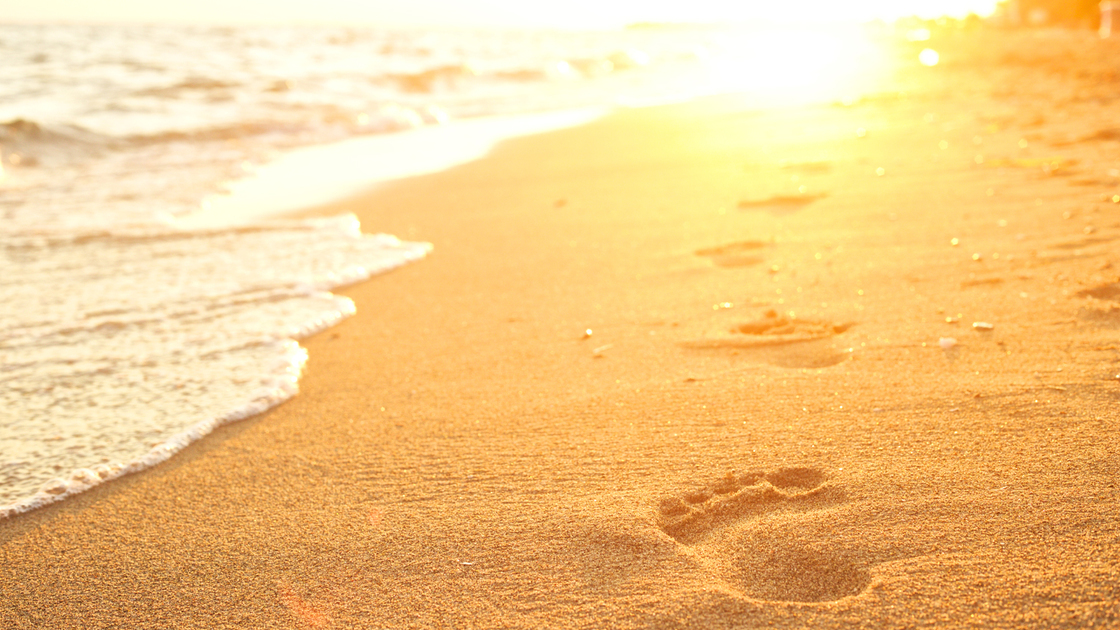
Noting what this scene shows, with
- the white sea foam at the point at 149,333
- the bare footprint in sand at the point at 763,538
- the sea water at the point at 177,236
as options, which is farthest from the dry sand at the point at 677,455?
the sea water at the point at 177,236

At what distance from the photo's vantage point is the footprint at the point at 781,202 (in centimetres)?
444

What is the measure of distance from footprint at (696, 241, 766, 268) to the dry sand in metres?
0.03

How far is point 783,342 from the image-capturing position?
2674mm

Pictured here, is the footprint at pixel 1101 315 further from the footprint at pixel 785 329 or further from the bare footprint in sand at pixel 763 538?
the bare footprint in sand at pixel 763 538

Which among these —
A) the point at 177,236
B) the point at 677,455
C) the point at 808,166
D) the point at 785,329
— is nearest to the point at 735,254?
the point at 785,329

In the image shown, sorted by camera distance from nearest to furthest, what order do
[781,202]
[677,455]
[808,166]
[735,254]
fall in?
[677,455] → [735,254] → [781,202] → [808,166]

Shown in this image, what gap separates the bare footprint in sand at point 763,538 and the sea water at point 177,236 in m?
1.46

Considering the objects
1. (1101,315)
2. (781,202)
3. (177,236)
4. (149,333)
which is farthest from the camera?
(177,236)

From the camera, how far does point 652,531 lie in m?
1.76

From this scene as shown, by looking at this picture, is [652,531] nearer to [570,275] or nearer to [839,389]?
[839,389]

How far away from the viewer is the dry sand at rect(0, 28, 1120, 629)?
1.59 metres

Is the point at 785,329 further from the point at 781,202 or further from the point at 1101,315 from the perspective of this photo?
the point at 781,202

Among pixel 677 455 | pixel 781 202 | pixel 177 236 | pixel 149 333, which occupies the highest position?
pixel 781 202

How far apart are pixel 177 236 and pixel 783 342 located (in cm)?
362
